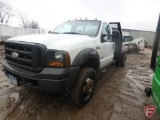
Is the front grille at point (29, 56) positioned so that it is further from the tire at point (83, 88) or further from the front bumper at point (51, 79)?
the tire at point (83, 88)

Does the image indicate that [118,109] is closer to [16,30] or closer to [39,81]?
[39,81]

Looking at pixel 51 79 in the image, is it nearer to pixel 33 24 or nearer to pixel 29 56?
pixel 29 56

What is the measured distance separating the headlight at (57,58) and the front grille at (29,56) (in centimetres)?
11

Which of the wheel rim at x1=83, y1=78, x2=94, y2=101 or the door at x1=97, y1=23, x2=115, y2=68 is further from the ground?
the door at x1=97, y1=23, x2=115, y2=68

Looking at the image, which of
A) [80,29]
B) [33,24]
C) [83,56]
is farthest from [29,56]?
[33,24]

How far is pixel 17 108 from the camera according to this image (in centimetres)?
327

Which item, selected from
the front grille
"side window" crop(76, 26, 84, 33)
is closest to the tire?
the front grille

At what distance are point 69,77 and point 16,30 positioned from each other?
57.6 ft

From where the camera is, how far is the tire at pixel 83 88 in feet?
10.1

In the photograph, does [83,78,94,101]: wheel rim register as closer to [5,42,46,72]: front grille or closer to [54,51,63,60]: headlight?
[54,51,63,60]: headlight

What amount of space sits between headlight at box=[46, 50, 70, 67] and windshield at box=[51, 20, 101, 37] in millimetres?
1579

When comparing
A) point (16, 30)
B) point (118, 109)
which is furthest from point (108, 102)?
point (16, 30)

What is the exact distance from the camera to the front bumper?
268 centimetres

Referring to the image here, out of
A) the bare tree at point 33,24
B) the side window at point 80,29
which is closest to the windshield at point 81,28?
the side window at point 80,29
